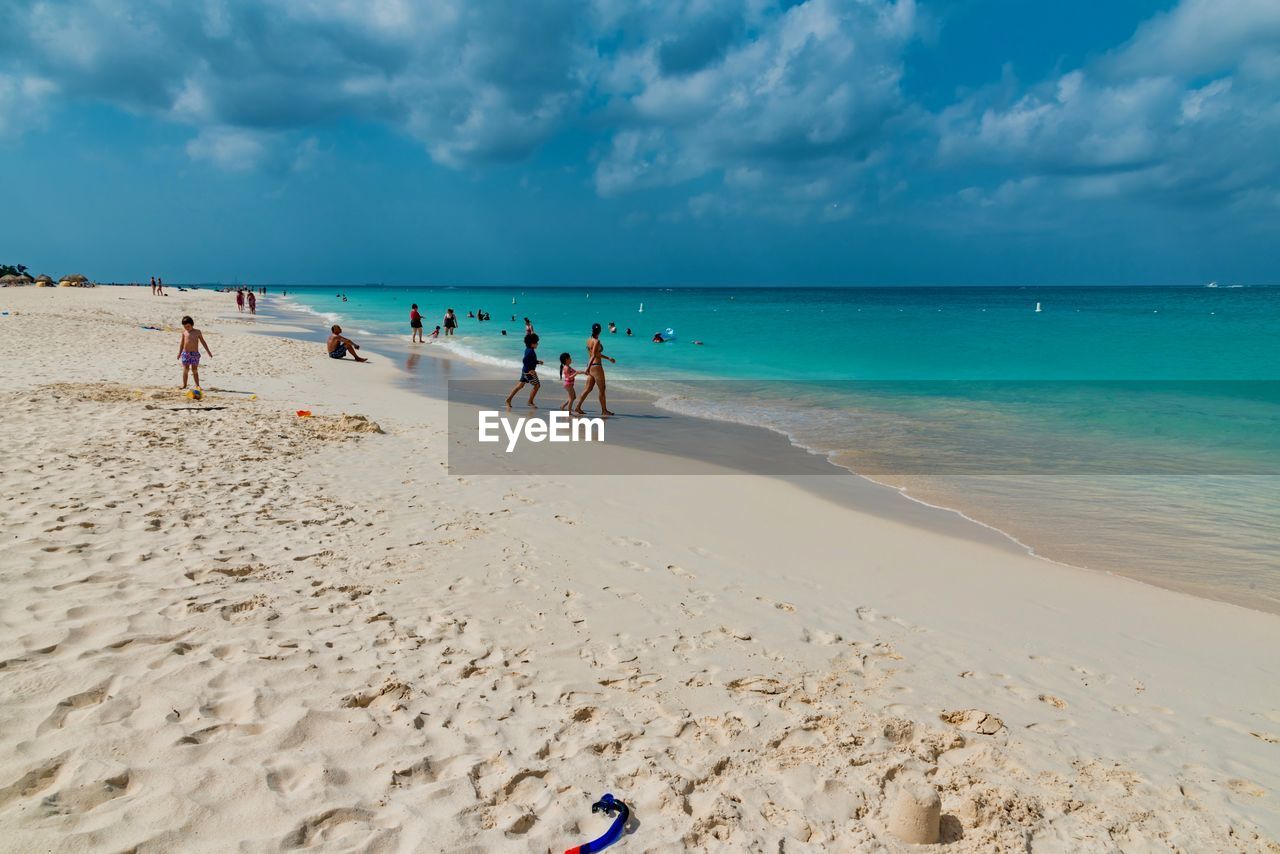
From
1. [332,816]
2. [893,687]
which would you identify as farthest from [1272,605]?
[332,816]

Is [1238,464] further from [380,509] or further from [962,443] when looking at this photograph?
[380,509]

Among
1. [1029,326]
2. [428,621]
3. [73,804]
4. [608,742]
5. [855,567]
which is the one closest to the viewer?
[73,804]

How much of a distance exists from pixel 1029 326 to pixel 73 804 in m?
61.2

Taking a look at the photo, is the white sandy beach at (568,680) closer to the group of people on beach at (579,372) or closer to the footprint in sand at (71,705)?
the footprint in sand at (71,705)

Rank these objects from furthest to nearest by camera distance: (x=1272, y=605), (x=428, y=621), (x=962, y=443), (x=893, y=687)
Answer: (x=962, y=443) < (x=1272, y=605) < (x=428, y=621) < (x=893, y=687)

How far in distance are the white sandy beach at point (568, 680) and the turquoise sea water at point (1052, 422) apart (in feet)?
5.33

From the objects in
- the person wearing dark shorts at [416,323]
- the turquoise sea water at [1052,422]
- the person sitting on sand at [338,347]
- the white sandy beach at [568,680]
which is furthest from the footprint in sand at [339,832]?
the person wearing dark shorts at [416,323]

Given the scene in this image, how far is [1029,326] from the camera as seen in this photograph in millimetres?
53625

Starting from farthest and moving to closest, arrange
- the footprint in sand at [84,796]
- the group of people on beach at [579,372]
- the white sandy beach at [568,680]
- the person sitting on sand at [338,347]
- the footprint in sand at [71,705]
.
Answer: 1. the person sitting on sand at [338,347]
2. the group of people on beach at [579,372]
3. the footprint in sand at [71,705]
4. the white sandy beach at [568,680]
5. the footprint in sand at [84,796]

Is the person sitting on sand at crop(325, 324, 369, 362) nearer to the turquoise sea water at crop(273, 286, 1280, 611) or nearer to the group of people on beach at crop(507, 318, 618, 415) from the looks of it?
the turquoise sea water at crop(273, 286, 1280, 611)

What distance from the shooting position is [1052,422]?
1599 centimetres

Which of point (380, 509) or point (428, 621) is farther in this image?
point (380, 509)

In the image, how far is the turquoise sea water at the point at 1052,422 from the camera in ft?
25.4

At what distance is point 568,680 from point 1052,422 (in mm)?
15671
